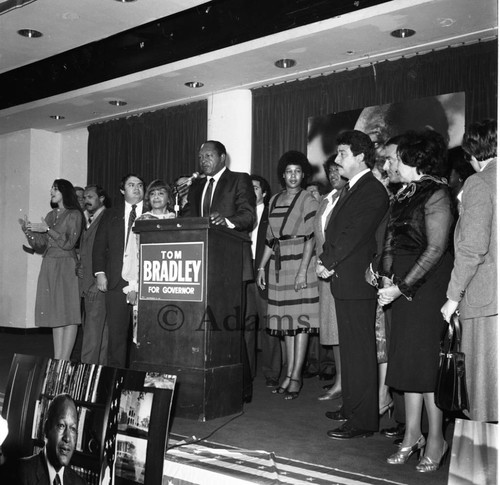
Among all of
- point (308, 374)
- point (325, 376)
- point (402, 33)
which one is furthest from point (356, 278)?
point (402, 33)

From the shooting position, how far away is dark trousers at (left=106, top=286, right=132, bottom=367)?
4.11 meters

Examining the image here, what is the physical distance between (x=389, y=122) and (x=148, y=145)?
3.29 meters

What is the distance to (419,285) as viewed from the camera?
2521 millimetres

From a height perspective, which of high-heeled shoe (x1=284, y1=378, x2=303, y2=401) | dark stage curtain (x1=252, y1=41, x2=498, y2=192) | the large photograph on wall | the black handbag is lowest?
high-heeled shoe (x1=284, y1=378, x2=303, y2=401)

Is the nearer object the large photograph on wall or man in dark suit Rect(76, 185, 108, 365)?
man in dark suit Rect(76, 185, 108, 365)

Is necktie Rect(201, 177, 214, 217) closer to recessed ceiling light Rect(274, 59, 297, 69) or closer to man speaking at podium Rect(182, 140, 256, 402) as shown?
man speaking at podium Rect(182, 140, 256, 402)

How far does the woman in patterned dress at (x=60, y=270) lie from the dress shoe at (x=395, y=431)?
265cm

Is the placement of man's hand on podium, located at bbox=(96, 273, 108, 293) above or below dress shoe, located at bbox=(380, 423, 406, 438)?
above

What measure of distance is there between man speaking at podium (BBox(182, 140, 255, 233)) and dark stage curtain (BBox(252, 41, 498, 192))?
239 cm

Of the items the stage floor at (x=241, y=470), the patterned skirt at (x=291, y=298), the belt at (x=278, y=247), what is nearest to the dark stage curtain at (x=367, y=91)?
the belt at (x=278, y=247)

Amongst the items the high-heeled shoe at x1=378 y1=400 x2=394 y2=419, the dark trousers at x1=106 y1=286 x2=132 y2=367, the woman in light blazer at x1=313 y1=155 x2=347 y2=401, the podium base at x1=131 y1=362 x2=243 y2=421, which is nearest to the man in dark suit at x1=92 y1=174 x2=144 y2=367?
the dark trousers at x1=106 y1=286 x2=132 y2=367

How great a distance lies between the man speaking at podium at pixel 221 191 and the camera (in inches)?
139

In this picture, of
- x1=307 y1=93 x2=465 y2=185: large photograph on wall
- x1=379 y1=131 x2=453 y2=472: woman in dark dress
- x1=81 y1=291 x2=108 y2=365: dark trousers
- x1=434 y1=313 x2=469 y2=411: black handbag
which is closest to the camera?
x1=434 y1=313 x2=469 y2=411: black handbag

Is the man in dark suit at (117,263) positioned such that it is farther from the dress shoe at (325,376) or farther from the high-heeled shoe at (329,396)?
the dress shoe at (325,376)
